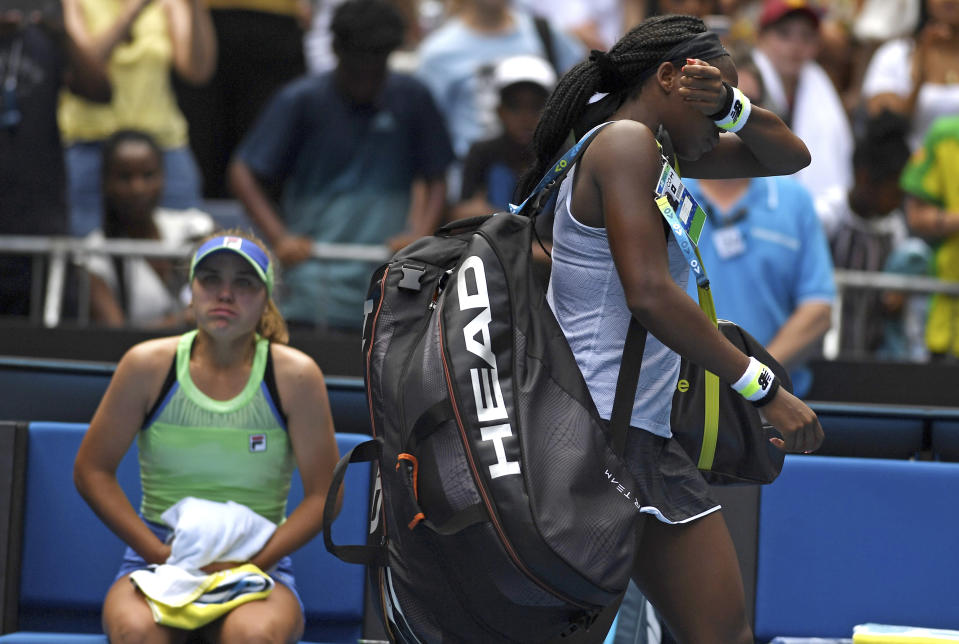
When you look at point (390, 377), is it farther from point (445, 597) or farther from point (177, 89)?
point (177, 89)

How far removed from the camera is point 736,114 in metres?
2.88

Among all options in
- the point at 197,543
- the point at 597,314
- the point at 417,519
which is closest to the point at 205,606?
the point at 197,543

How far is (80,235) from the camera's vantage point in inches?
268

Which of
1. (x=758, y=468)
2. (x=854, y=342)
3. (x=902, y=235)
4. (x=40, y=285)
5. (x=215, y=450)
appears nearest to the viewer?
(x=758, y=468)

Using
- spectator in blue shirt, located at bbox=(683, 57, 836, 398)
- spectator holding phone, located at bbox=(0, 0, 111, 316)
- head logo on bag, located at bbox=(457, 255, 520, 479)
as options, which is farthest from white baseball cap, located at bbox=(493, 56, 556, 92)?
head logo on bag, located at bbox=(457, 255, 520, 479)

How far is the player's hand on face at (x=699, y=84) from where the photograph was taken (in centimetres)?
277

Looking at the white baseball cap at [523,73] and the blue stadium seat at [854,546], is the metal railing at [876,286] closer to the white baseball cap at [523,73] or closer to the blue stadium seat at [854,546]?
the white baseball cap at [523,73]

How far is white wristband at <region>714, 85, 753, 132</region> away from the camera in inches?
112

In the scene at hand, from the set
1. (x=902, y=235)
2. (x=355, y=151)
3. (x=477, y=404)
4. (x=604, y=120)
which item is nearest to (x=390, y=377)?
(x=477, y=404)

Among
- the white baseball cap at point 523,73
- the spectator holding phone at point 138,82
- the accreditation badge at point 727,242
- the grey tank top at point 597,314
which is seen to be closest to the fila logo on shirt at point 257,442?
the grey tank top at point 597,314

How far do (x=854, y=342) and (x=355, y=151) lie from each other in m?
2.51

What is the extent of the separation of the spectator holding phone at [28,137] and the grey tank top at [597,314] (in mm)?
3894

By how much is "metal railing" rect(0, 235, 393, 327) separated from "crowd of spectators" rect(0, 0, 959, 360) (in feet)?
0.19

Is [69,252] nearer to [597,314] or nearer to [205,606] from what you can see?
[205,606]
